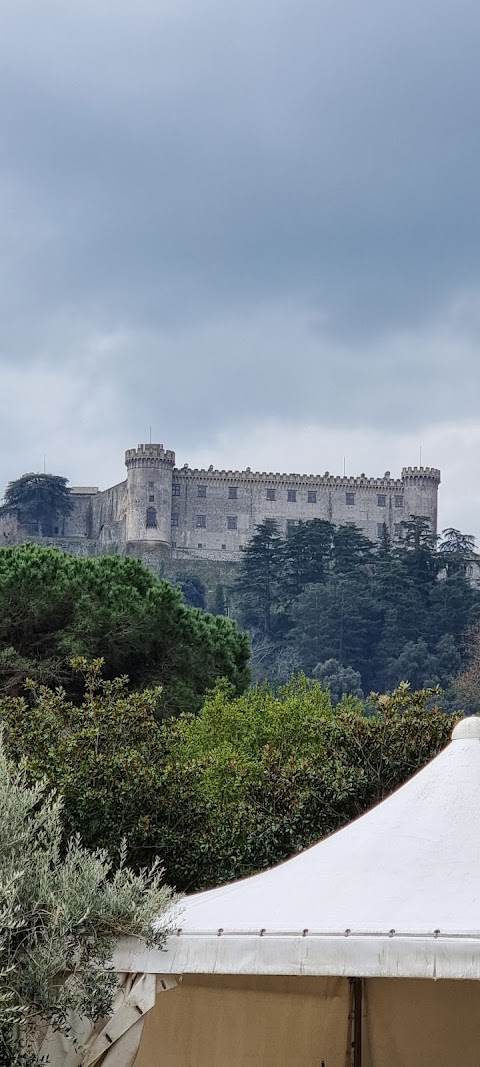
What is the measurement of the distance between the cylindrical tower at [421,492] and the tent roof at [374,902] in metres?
93.9

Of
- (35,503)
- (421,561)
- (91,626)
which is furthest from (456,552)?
(91,626)

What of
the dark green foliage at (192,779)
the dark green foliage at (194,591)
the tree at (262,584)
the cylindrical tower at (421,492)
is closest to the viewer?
the dark green foliage at (192,779)

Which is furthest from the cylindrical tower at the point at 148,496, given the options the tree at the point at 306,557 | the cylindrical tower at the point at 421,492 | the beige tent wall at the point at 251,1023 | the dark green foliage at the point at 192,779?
the beige tent wall at the point at 251,1023

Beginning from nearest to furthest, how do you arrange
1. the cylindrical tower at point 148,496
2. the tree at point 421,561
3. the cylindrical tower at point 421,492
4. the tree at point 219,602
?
the tree at point 421,561 → the tree at point 219,602 → the cylindrical tower at point 148,496 → the cylindrical tower at point 421,492

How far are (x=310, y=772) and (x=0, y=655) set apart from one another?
10856 mm

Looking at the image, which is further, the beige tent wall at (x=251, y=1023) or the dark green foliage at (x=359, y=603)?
the dark green foliage at (x=359, y=603)

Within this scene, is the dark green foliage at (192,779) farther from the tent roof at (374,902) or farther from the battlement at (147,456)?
the battlement at (147,456)

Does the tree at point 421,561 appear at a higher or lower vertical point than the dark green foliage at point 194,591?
higher

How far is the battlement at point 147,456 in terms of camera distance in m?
97.1

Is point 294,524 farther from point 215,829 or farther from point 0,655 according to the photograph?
point 215,829

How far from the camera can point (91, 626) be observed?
2258cm

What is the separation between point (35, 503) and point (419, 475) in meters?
26.6

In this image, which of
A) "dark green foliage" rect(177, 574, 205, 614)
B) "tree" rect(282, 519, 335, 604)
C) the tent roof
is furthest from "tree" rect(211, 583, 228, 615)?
the tent roof

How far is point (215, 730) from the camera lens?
19.2m
